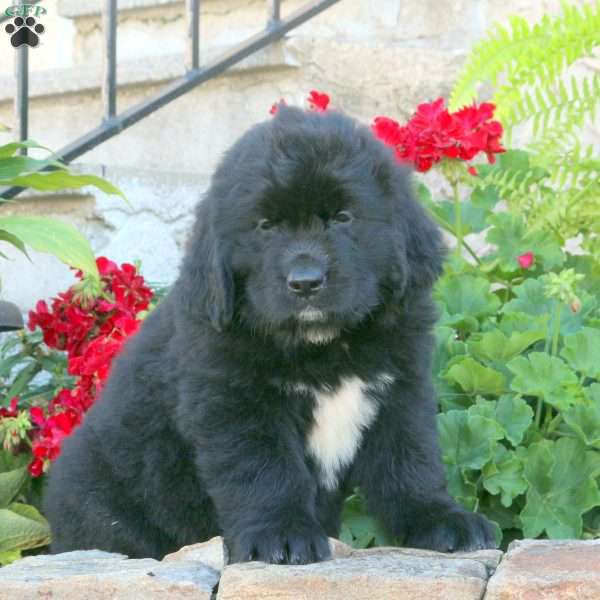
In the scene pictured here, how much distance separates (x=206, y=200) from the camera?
294 centimetres

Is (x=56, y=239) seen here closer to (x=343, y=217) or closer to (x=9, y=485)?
(x=343, y=217)

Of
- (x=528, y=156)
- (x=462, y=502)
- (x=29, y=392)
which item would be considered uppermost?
(x=528, y=156)

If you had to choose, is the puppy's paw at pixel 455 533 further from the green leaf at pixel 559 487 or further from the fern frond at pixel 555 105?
the fern frond at pixel 555 105

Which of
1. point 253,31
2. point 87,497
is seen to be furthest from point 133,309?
point 253,31

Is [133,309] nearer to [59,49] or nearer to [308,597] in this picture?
[308,597]

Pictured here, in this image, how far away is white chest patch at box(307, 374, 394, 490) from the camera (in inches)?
113

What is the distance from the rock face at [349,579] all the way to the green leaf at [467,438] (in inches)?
24.2

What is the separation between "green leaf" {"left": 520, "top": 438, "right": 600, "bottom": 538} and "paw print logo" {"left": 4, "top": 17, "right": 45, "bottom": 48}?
8.61ft

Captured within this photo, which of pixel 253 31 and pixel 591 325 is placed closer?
pixel 591 325

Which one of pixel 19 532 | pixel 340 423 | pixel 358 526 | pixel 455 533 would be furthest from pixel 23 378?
pixel 455 533

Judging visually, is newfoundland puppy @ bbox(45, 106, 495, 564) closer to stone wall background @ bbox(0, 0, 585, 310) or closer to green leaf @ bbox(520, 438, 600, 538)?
green leaf @ bbox(520, 438, 600, 538)

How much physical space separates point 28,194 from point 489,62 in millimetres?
2022

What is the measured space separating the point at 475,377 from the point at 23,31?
2430mm

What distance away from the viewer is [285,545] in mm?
2615
